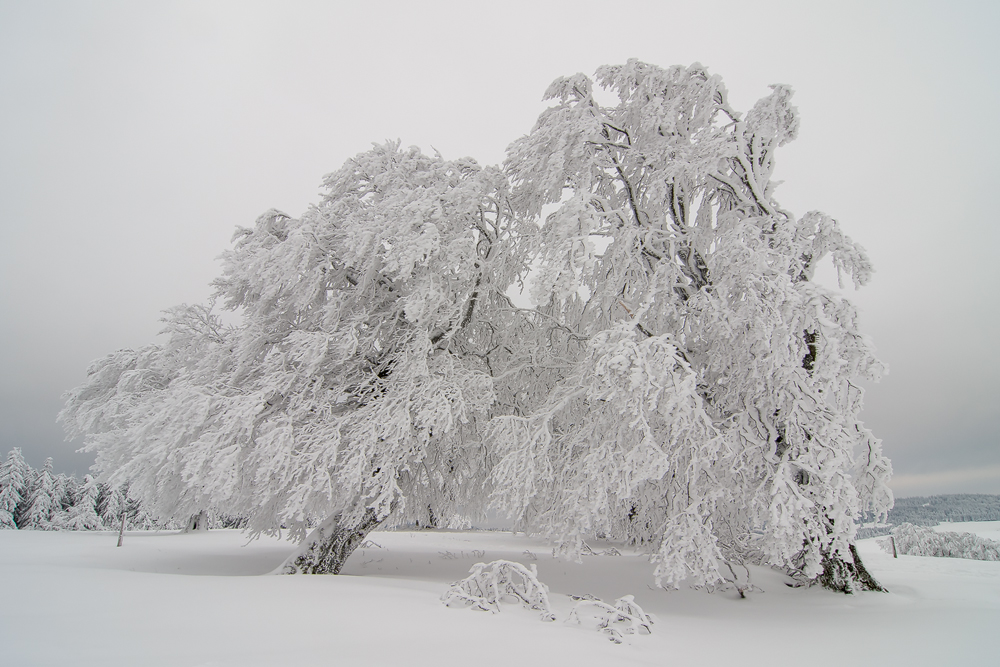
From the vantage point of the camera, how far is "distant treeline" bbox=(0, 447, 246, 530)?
25.7 meters

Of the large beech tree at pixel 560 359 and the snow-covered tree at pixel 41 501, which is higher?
the large beech tree at pixel 560 359

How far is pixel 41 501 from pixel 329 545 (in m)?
30.2

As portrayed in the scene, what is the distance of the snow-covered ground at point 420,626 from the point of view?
287 centimetres

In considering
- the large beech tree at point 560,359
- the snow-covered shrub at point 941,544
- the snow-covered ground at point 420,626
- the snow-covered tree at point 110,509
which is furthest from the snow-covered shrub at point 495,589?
the snow-covered tree at point 110,509

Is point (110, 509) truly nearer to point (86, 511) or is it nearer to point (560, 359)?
point (86, 511)

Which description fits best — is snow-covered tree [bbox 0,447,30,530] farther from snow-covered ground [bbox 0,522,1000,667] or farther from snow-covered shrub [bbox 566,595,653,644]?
snow-covered shrub [bbox 566,595,653,644]

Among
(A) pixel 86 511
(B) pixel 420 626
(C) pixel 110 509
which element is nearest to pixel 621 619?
(B) pixel 420 626

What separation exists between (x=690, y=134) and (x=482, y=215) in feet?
12.2

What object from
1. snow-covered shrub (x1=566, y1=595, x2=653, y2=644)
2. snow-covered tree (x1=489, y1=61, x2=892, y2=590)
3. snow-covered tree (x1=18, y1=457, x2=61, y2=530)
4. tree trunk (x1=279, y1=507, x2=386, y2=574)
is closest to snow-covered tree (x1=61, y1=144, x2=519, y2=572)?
tree trunk (x1=279, y1=507, x2=386, y2=574)

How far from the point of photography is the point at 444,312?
7.67 metres

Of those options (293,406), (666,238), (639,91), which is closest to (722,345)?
(666,238)

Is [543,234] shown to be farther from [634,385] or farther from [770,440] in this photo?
[770,440]

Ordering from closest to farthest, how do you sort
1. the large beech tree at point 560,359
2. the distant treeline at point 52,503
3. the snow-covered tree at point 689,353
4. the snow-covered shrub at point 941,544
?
the snow-covered tree at point 689,353, the large beech tree at point 560,359, the snow-covered shrub at point 941,544, the distant treeline at point 52,503

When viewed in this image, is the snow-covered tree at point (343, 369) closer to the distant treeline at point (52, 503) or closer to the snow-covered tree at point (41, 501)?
the distant treeline at point (52, 503)
